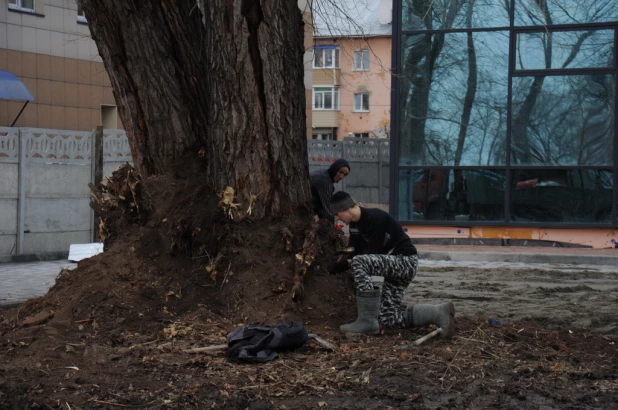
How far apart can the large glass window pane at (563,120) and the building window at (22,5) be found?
11956 millimetres

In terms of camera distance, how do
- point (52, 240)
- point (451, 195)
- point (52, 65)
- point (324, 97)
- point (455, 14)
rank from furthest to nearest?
point (324, 97), point (52, 65), point (451, 195), point (455, 14), point (52, 240)

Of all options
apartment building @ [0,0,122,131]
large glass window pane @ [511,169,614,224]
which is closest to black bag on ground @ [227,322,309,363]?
large glass window pane @ [511,169,614,224]

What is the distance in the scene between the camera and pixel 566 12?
1653cm

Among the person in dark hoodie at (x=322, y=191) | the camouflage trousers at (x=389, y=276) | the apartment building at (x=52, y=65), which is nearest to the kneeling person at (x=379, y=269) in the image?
the camouflage trousers at (x=389, y=276)

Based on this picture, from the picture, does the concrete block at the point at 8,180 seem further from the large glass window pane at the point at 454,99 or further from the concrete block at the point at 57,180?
the large glass window pane at the point at 454,99

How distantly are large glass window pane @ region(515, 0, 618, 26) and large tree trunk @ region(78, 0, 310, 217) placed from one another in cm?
1000

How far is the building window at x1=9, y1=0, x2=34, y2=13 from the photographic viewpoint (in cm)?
2016

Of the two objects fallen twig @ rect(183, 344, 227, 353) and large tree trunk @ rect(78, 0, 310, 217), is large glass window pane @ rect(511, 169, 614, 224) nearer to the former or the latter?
large tree trunk @ rect(78, 0, 310, 217)

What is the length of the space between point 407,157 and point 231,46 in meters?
10.2

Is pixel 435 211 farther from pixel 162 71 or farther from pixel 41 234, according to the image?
pixel 162 71

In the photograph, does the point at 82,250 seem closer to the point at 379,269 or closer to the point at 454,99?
the point at 454,99

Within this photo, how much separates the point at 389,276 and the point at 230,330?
1487 millimetres

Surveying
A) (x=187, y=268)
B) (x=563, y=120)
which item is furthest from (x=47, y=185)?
(x=563, y=120)

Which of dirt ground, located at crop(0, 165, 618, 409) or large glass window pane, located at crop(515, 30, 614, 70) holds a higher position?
large glass window pane, located at crop(515, 30, 614, 70)
